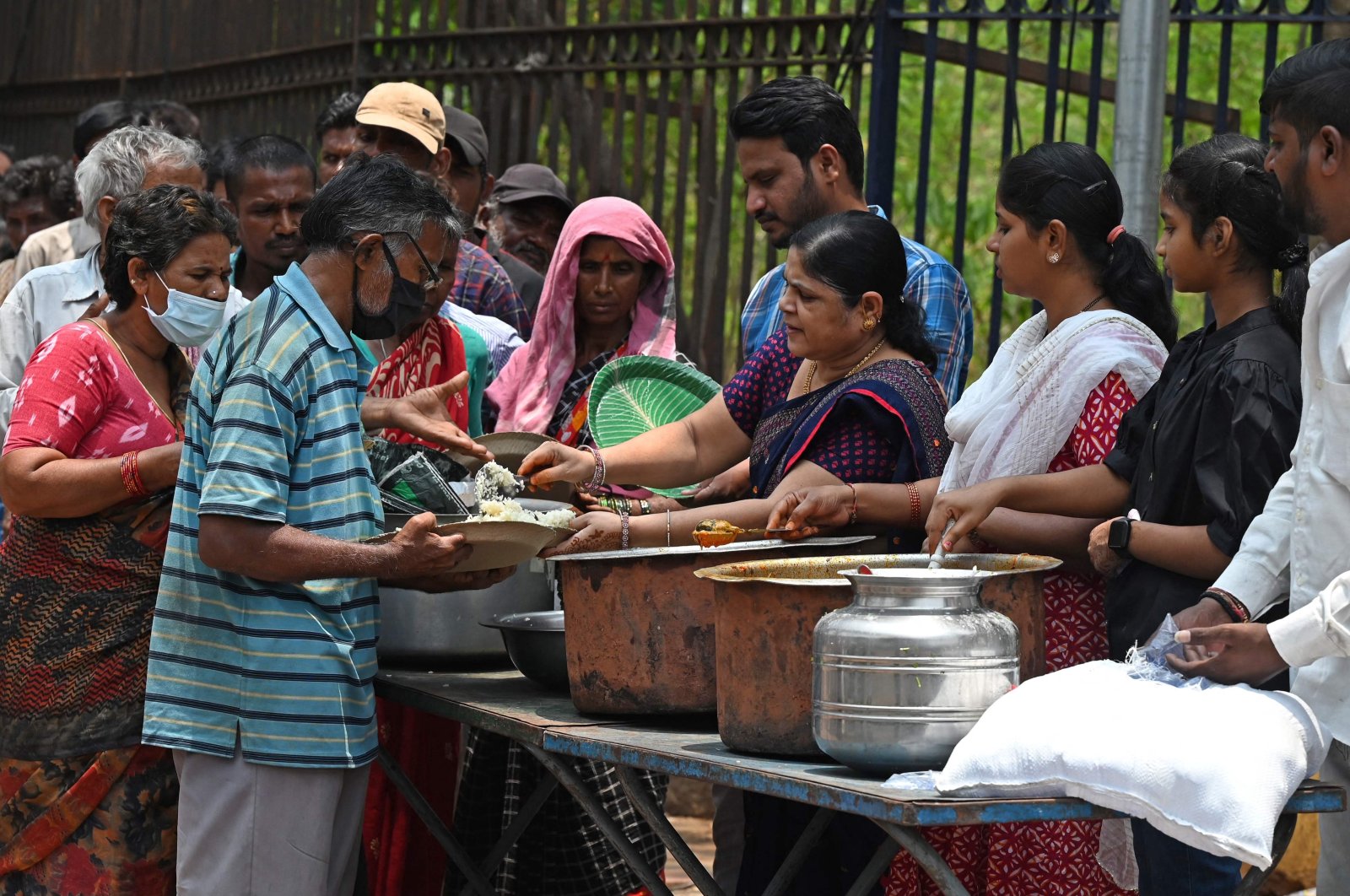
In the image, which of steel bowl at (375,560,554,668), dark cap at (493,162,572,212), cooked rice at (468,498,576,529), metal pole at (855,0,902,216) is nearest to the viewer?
cooked rice at (468,498,576,529)

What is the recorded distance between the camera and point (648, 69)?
19.9 feet

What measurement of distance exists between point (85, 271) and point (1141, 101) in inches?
119

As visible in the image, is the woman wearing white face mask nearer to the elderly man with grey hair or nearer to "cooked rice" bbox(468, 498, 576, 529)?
"cooked rice" bbox(468, 498, 576, 529)

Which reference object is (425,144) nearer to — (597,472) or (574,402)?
(574,402)

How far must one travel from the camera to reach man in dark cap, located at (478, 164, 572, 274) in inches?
247

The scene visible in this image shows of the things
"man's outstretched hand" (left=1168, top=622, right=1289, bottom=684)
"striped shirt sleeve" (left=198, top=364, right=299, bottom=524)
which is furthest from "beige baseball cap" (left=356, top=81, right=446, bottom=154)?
"man's outstretched hand" (left=1168, top=622, right=1289, bottom=684)

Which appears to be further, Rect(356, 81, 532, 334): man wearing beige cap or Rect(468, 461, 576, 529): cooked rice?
Rect(356, 81, 532, 334): man wearing beige cap

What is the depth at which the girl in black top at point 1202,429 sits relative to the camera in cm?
280

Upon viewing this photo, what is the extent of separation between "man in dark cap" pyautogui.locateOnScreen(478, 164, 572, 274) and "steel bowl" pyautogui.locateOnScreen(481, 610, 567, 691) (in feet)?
9.26

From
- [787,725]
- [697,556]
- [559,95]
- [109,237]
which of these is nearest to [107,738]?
[109,237]

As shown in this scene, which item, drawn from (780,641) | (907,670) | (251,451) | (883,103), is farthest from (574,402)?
(907,670)

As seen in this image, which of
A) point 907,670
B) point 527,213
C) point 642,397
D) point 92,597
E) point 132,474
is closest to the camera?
point 907,670

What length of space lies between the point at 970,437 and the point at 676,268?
276 centimetres

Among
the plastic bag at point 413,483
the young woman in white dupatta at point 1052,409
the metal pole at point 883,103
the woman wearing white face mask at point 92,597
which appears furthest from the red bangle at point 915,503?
the metal pole at point 883,103
